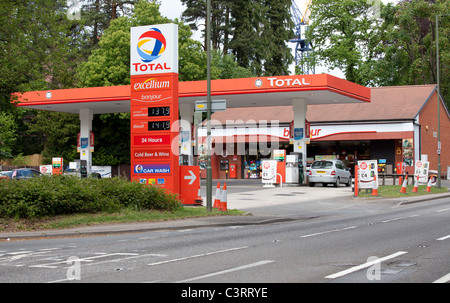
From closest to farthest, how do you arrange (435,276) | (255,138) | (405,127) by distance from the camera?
(435,276) → (405,127) → (255,138)

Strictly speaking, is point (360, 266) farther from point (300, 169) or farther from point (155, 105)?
point (300, 169)

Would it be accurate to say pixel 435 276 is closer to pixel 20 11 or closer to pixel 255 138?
pixel 20 11

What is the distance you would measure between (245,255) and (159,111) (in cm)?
1113

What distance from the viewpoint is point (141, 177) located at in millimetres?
21234

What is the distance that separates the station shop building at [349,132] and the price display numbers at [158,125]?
2595 centimetres

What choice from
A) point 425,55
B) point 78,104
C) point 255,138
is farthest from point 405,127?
point 78,104

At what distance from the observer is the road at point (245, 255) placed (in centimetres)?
859

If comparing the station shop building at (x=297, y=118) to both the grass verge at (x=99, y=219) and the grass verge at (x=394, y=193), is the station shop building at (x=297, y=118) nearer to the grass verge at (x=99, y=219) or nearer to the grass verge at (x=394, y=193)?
the grass verge at (x=394, y=193)

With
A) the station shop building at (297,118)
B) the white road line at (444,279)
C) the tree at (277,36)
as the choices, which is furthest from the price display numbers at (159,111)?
the tree at (277,36)

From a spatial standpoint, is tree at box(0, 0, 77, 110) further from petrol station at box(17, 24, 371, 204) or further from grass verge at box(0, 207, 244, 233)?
grass verge at box(0, 207, 244, 233)

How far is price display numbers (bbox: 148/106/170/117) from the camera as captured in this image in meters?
20.9

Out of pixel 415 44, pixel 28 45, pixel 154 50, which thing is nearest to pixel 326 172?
pixel 154 50

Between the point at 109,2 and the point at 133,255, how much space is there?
57987 mm

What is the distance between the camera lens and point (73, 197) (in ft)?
55.1
